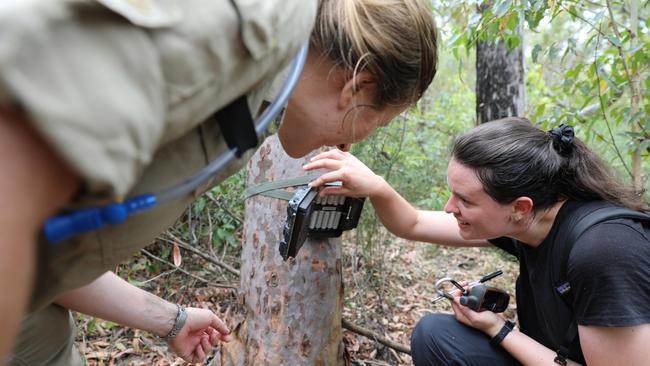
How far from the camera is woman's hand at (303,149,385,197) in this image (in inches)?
80.4

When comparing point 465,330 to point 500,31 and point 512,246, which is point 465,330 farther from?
point 500,31

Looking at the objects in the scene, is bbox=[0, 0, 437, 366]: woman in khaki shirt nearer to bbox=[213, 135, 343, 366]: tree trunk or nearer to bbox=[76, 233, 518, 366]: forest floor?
bbox=[213, 135, 343, 366]: tree trunk

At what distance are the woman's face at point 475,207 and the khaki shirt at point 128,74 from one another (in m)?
1.64

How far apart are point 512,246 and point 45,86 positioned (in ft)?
8.16

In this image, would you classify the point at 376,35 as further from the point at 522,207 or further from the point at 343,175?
the point at 522,207

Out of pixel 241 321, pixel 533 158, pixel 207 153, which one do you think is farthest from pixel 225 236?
pixel 207 153

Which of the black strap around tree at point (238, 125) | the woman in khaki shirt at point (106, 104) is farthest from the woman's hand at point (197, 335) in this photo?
the black strap around tree at point (238, 125)

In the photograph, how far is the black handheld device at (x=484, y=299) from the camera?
8.13ft

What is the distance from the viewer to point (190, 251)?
3598 millimetres

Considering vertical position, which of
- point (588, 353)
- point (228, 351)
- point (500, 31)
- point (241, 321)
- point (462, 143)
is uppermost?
point (500, 31)

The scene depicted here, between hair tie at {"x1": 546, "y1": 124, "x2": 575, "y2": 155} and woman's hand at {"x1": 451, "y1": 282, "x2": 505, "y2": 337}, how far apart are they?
82 centimetres

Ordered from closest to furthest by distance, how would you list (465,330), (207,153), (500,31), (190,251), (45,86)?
(45,86) < (207,153) < (465,330) < (500,31) < (190,251)

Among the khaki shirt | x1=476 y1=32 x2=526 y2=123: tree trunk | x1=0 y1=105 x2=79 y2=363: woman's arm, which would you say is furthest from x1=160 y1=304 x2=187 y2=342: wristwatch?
x1=476 y1=32 x2=526 y2=123: tree trunk

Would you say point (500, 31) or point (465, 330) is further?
point (500, 31)
